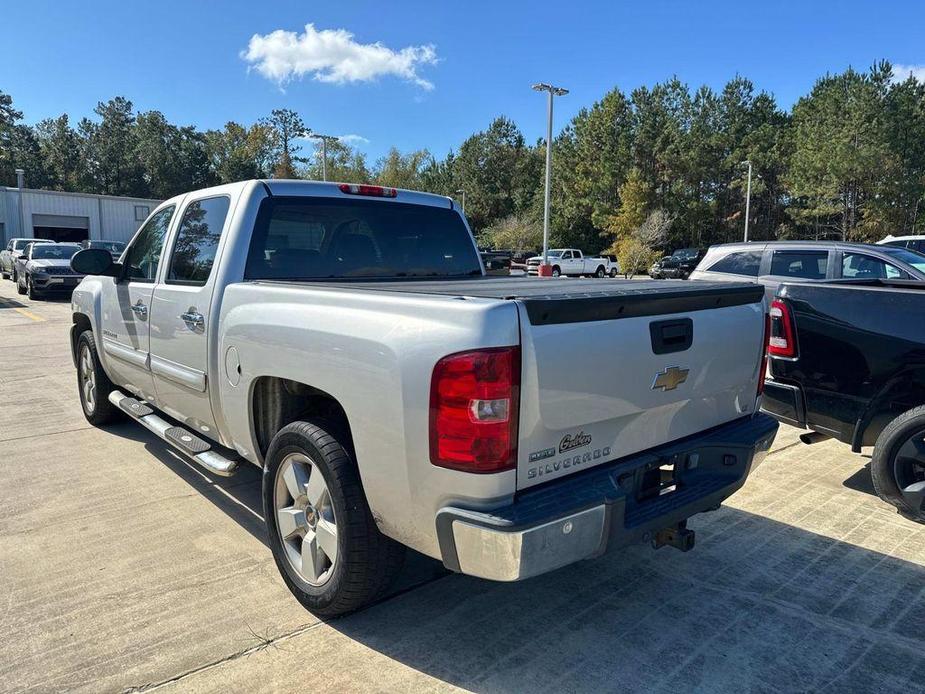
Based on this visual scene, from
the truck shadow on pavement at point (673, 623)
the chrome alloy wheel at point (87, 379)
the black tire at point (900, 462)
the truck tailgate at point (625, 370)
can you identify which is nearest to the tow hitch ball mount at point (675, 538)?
the truck shadow on pavement at point (673, 623)

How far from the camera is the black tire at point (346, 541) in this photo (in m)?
2.60

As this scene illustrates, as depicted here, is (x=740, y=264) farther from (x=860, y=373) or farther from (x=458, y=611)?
(x=458, y=611)

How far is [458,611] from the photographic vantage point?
305cm

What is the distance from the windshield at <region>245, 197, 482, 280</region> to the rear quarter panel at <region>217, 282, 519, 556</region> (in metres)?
0.83

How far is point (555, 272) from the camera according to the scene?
40.5 metres

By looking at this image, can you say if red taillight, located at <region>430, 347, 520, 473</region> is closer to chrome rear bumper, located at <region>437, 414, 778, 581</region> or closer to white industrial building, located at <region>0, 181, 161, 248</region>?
chrome rear bumper, located at <region>437, 414, 778, 581</region>

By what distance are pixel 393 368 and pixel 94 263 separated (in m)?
3.47

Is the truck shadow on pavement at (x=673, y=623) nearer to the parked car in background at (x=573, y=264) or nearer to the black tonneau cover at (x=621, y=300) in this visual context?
the black tonneau cover at (x=621, y=300)

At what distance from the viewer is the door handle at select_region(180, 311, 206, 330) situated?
357 centimetres

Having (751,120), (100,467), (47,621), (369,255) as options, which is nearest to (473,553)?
(47,621)


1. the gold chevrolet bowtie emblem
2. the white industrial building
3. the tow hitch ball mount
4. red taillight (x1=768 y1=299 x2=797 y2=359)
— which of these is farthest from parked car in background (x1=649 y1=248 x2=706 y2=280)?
the white industrial building

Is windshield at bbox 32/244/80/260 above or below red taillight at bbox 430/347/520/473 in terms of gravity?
above

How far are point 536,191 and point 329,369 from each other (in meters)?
63.7

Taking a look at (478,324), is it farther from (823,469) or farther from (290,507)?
(823,469)
